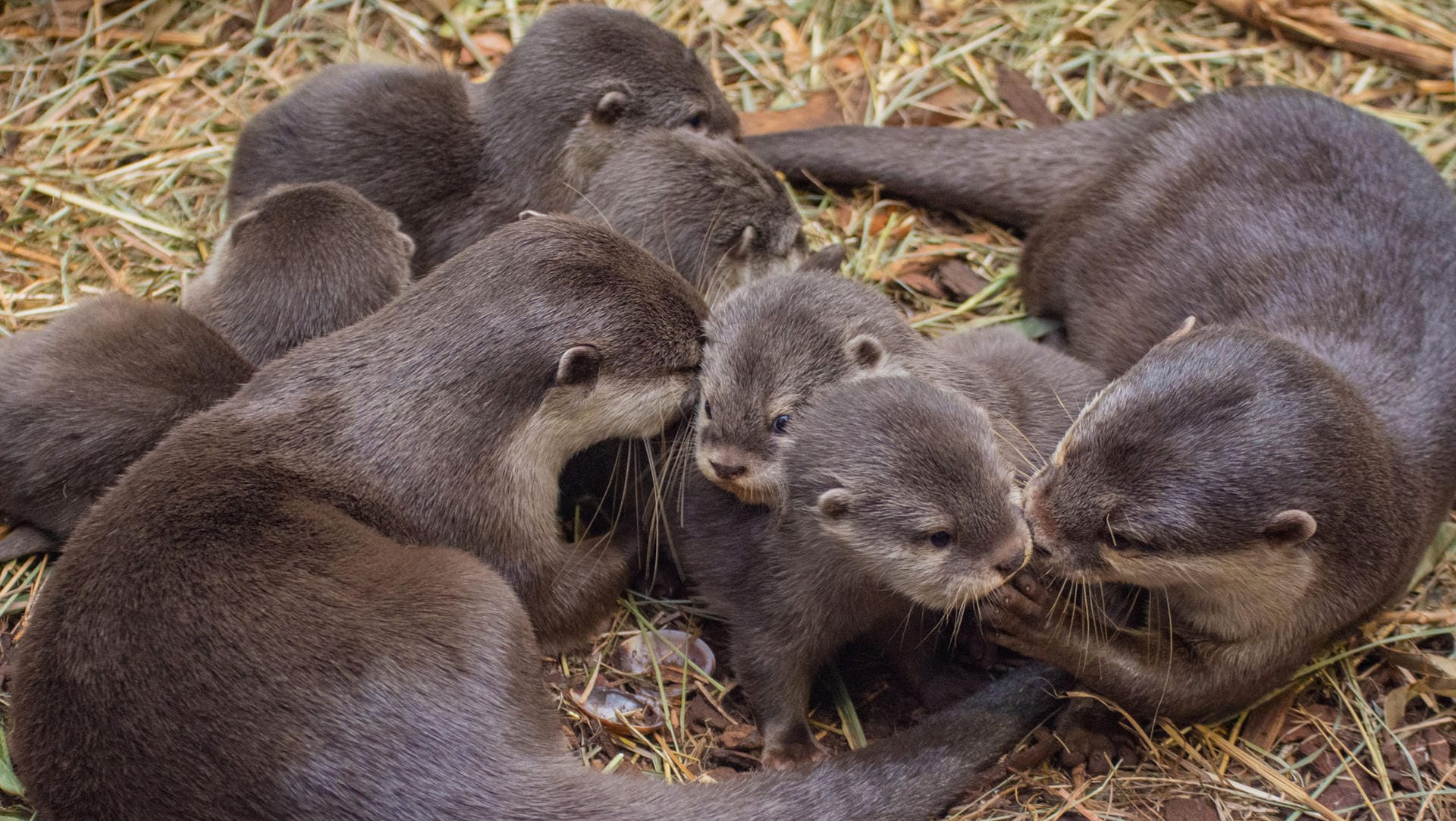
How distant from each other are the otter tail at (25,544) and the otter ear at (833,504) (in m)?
1.95

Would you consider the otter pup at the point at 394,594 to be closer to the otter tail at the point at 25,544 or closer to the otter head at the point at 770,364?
the otter head at the point at 770,364

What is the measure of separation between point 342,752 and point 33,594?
1347 millimetres

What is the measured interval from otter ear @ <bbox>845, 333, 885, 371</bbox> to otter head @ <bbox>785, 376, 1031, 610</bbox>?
10.3 inches

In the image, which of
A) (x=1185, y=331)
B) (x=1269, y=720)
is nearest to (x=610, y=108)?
(x=1185, y=331)

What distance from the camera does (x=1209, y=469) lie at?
250 cm

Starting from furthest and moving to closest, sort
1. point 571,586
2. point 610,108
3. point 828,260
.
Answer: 1. point 610,108
2. point 828,260
3. point 571,586

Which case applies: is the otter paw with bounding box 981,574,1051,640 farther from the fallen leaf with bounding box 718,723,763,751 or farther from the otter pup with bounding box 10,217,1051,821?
the fallen leaf with bounding box 718,723,763,751

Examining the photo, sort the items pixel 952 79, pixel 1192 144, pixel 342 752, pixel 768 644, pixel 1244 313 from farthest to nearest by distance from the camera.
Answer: pixel 952 79, pixel 1192 144, pixel 1244 313, pixel 768 644, pixel 342 752

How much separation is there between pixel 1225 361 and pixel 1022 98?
218 centimetres

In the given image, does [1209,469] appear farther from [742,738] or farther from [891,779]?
[742,738]

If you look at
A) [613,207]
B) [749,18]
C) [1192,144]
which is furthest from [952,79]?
[613,207]

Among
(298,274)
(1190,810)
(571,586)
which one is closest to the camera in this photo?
(1190,810)

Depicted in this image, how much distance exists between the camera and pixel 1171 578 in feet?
8.63

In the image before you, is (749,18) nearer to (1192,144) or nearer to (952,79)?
(952,79)
